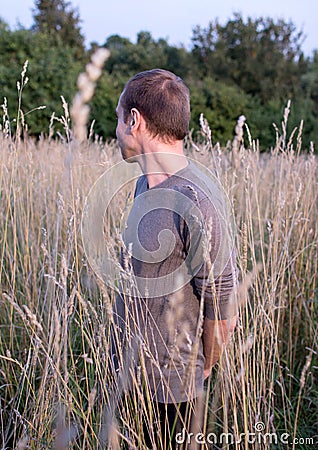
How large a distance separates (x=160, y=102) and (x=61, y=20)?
72.1ft

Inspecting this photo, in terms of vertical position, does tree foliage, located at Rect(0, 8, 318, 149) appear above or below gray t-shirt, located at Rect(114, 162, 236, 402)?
above

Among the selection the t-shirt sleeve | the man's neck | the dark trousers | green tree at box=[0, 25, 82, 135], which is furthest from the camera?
green tree at box=[0, 25, 82, 135]

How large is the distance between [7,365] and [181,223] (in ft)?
3.26

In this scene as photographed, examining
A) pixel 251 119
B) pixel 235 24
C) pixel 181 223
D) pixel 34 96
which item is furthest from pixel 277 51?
pixel 181 223

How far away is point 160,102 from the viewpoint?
1.25 m

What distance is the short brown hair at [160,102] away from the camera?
4.09ft

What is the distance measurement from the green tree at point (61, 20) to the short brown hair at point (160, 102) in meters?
20.2

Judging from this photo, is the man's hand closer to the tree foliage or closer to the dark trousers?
the dark trousers

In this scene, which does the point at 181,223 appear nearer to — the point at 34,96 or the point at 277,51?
the point at 34,96

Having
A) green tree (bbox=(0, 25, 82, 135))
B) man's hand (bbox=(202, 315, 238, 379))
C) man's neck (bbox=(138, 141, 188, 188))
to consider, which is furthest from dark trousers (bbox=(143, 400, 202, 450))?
green tree (bbox=(0, 25, 82, 135))

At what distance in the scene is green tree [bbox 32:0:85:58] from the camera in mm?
20516

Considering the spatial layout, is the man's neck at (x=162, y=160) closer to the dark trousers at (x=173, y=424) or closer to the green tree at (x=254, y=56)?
the dark trousers at (x=173, y=424)

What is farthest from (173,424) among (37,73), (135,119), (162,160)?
(37,73)

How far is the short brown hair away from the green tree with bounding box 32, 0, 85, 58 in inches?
795
